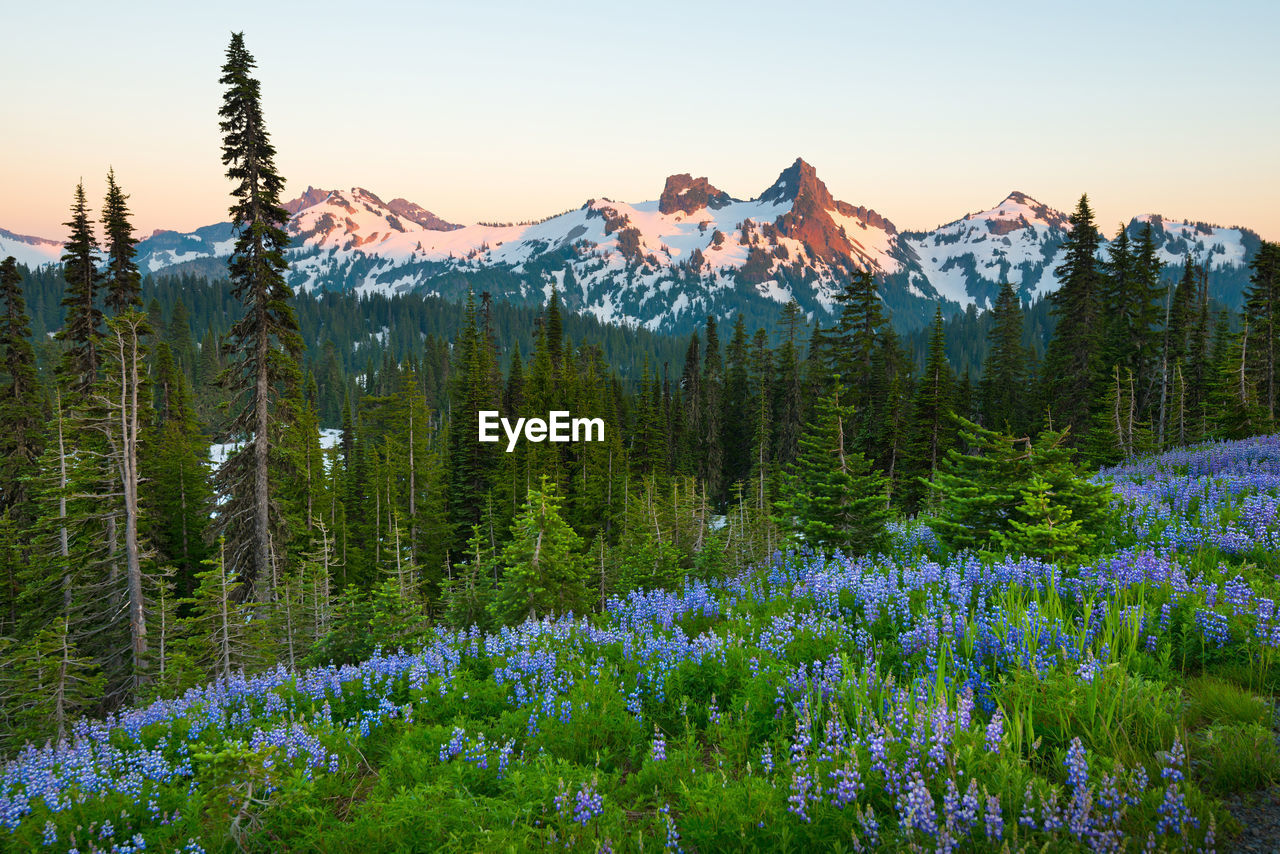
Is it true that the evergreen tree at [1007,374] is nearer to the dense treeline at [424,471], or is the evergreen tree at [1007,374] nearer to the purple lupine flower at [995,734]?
the dense treeline at [424,471]

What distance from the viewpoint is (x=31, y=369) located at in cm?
2922

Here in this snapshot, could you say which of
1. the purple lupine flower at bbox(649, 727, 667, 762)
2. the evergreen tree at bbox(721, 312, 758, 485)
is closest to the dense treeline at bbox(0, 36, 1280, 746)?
the purple lupine flower at bbox(649, 727, 667, 762)

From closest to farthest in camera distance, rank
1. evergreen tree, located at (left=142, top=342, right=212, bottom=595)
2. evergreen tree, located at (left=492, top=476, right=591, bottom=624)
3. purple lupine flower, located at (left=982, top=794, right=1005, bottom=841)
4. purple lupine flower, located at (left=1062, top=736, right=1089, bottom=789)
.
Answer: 1. purple lupine flower, located at (left=982, top=794, right=1005, bottom=841)
2. purple lupine flower, located at (left=1062, top=736, right=1089, bottom=789)
3. evergreen tree, located at (left=492, top=476, right=591, bottom=624)
4. evergreen tree, located at (left=142, top=342, right=212, bottom=595)

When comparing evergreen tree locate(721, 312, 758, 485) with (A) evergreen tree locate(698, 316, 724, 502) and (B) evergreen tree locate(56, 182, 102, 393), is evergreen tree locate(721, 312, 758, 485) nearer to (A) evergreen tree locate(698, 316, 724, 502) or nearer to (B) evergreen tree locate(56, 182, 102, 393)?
(A) evergreen tree locate(698, 316, 724, 502)

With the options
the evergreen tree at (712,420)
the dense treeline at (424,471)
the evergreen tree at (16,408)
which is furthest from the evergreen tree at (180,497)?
the evergreen tree at (712,420)

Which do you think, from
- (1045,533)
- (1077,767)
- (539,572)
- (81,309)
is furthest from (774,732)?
(81,309)

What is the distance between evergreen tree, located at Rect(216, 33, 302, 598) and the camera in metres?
20.5

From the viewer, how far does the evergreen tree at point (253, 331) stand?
2055 cm

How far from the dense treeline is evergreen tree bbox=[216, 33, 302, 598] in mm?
90

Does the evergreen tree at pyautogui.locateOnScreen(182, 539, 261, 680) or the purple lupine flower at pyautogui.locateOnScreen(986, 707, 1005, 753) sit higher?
the purple lupine flower at pyautogui.locateOnScreen(986, 707, 1005, 753)

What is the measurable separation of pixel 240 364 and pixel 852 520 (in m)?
20.5

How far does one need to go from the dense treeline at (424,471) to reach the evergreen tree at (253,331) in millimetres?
90

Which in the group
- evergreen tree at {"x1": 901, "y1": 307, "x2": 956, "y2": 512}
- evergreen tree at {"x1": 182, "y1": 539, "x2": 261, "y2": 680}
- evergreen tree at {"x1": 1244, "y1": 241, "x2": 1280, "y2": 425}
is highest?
evergreen tree at {"x1": 1244, "y1": 241, "x2": 1280, "y2": 425}

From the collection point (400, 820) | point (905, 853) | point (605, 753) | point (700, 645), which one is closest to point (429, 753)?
point (400, 820)
